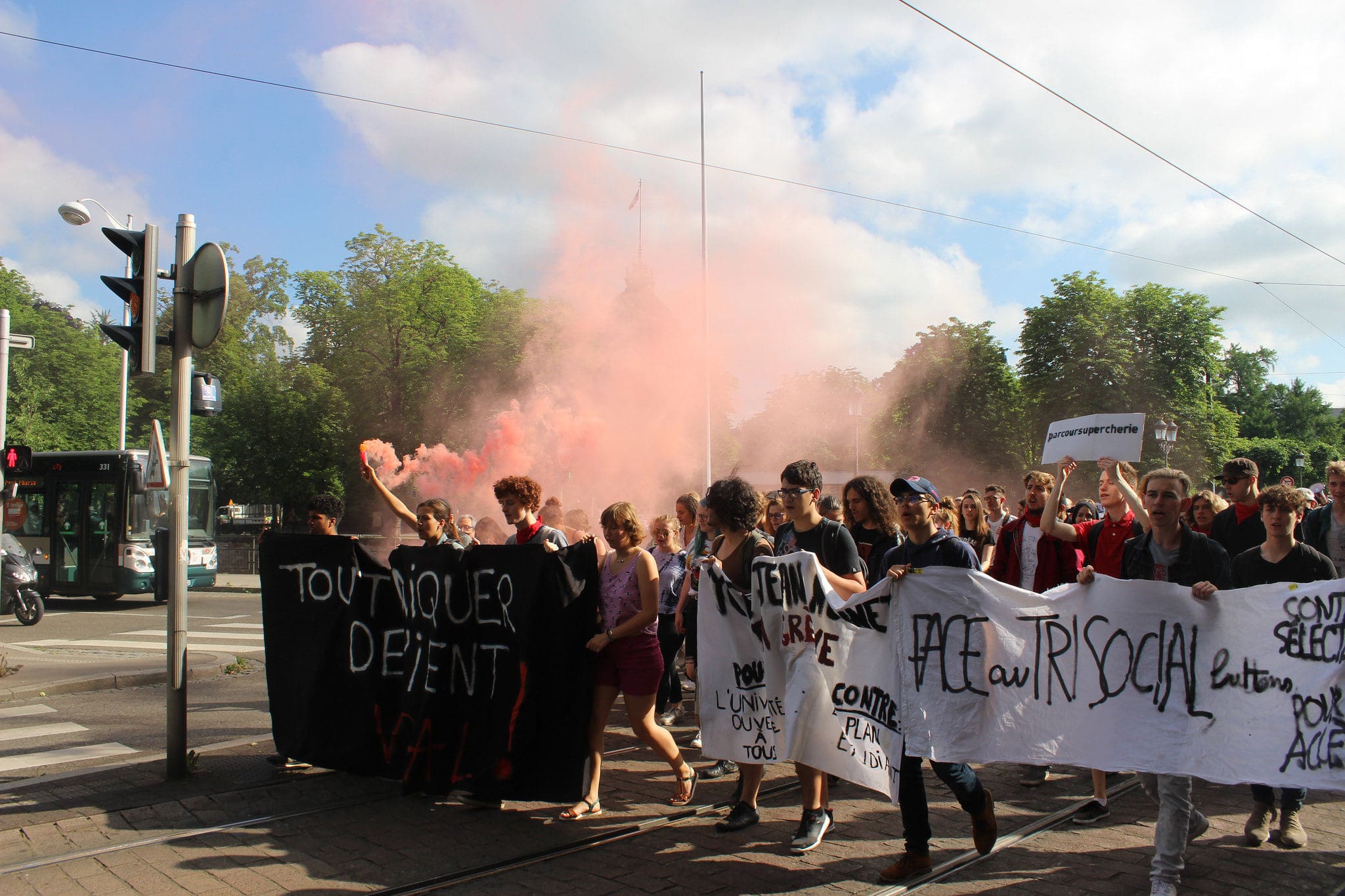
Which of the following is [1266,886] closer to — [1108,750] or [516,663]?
[1108,750]

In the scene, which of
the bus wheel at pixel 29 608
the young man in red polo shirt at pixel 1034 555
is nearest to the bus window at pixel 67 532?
the bus wheel at pixel 29 608

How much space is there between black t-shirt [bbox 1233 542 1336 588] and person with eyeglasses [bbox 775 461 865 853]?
6.32ft

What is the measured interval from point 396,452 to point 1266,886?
36.0 m

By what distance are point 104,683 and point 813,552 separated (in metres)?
8.46

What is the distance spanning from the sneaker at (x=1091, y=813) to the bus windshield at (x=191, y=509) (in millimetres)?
17922

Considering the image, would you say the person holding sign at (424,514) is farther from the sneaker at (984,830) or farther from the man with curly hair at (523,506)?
the sneaker at (984,830)

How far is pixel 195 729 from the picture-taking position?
7863 millimetres

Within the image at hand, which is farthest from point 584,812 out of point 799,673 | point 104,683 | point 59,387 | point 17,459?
point 59,387

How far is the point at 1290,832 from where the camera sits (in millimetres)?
4773

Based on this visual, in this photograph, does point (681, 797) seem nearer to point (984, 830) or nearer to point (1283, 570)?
point (984, 830)

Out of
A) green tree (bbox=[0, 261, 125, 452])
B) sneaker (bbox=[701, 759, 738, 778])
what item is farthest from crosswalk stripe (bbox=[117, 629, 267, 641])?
green tree (bbox=[0, 261, 125, 452])

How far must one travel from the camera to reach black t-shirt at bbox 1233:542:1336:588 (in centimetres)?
476

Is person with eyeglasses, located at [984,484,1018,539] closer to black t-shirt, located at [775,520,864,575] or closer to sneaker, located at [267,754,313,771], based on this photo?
black t-shirt, located at [775,520,864,575]

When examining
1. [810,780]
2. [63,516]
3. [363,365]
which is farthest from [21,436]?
[810,780]
